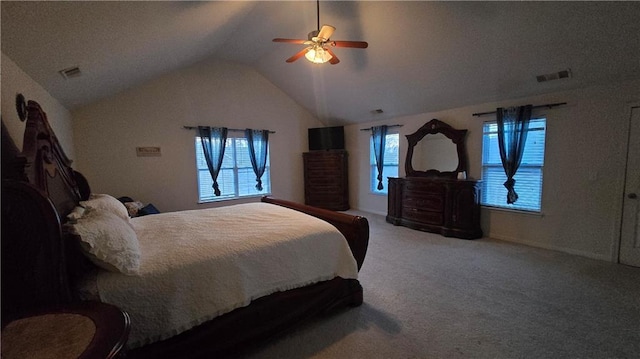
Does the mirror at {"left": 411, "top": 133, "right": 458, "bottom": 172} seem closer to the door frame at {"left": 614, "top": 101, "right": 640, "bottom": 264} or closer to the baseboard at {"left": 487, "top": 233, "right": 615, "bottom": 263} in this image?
the baseboard at {"left": 487, "top": 233, "right": 615, "bottom": 263}

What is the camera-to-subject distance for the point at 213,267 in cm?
161

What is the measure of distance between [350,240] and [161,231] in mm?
1634

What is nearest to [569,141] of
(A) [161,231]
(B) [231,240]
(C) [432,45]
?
(C) [432,45]

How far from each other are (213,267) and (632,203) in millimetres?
4612

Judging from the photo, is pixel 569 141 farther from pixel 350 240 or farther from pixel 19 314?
pixel 19 314

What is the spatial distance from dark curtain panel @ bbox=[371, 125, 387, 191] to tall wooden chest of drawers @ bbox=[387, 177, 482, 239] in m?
0.77

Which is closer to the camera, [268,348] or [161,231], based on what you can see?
[268,348]

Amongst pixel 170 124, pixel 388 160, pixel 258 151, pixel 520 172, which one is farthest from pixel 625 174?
pixel 170 124

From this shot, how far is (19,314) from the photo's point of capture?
971 millimetres

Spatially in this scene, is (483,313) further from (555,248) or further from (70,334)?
(70,334)

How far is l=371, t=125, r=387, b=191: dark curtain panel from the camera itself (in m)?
5.61

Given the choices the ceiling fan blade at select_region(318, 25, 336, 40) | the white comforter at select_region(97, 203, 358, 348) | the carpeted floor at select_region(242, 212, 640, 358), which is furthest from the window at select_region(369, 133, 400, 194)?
the white comforter at select_region(97, 203, 358, 348)

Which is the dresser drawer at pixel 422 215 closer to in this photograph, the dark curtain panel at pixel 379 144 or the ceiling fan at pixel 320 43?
the dark curtain panel at pixel 379 144

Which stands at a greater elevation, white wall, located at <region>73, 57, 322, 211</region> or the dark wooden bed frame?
white wall, located at <region>73, 57, 322, 211</region>
